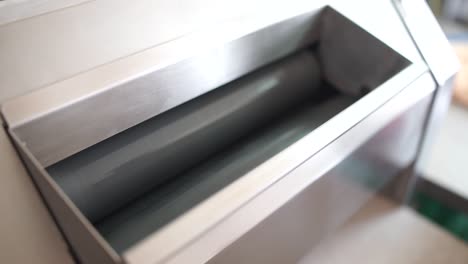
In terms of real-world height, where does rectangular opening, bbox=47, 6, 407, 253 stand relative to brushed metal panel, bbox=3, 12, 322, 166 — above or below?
below

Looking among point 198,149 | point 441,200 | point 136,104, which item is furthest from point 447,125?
point 136,104

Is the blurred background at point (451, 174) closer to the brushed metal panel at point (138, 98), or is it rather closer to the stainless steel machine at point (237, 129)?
the stainless steel machine at point (237, 129)

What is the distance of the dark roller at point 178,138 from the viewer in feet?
1.73

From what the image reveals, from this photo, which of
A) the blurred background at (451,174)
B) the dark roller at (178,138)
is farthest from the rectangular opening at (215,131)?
the blurred background at (451,174)

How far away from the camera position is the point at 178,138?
23.2 inches

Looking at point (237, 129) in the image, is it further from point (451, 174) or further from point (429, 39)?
point (451, 174)

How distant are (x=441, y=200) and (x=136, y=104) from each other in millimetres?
701

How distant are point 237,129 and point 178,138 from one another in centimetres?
11

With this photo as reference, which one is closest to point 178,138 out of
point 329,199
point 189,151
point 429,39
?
point 189,151

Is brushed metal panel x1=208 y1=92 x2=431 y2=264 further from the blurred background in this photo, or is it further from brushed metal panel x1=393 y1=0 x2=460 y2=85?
the blurred background

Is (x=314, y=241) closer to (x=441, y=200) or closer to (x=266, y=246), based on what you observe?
(x=266, y=246)

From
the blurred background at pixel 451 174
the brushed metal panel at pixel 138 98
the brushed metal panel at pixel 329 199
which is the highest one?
the brushed metal panel at pixel 138 98

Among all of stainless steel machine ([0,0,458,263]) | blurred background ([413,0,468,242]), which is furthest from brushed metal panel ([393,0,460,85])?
blurred background ([413,0,468,242])

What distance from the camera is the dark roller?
0.53 metres
